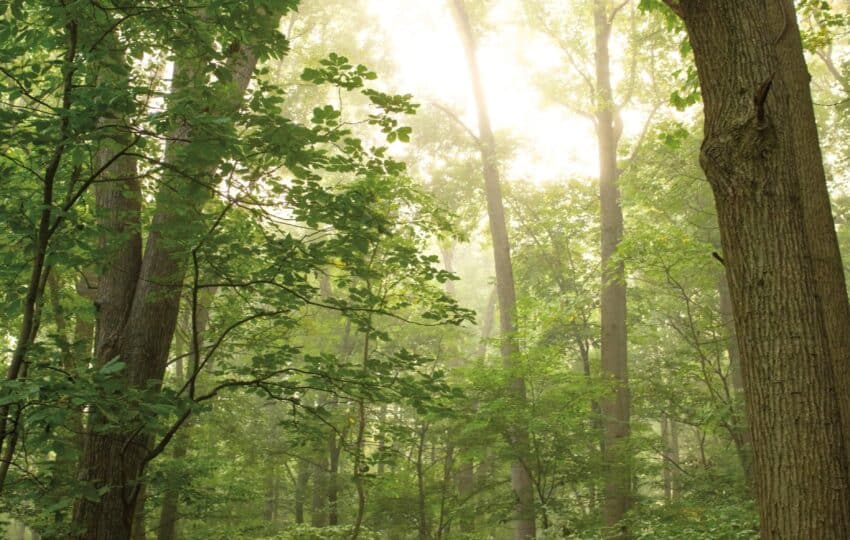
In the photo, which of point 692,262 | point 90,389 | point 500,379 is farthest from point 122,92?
point 692,262

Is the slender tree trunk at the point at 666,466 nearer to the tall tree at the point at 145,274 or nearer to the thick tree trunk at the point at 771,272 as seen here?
the thick tree trunk at the point at 771,272

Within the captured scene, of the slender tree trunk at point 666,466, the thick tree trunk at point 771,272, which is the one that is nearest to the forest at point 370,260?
the thick tree trunk at point 771,272

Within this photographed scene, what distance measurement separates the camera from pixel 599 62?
11836 mm

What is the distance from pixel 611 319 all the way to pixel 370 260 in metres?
5.00

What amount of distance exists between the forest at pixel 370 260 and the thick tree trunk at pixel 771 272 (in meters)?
0.01

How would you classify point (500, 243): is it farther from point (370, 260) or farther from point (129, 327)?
point (129, 327)

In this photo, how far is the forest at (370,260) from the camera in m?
2.76

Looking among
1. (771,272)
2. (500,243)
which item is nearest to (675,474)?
(500,243)

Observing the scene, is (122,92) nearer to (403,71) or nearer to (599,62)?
(599,62)

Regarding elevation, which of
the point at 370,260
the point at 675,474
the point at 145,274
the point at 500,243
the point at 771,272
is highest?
the point at 500,243

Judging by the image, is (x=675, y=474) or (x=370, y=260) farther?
(x=675, y=474)

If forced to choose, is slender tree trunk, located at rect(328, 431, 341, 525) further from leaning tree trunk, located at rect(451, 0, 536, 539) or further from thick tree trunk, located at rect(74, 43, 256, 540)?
thick tree trunk, located at rect(74, 43, 256, 540)

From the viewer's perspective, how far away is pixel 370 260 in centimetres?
793

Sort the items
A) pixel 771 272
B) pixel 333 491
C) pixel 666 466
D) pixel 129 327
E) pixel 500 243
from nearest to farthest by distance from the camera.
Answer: pixel 771 272
pixel 129 327
pixel 666 466
pixel 500 243
pixel 333 491
